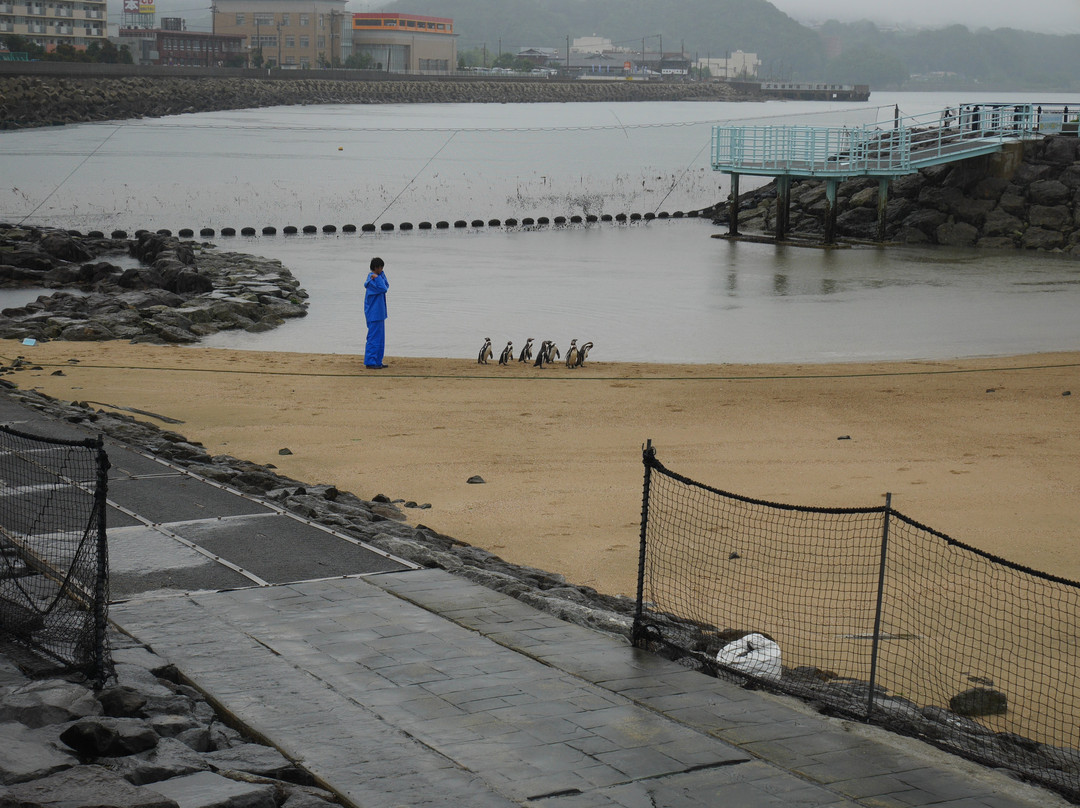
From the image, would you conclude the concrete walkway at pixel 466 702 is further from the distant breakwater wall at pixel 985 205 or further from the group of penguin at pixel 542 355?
the distant breakwater wall at pixel 985 205

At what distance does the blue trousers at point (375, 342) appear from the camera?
16.7 m

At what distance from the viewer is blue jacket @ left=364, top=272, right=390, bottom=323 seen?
53.6 feet

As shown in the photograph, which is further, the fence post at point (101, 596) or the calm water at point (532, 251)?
the calm water at point (532, 251)

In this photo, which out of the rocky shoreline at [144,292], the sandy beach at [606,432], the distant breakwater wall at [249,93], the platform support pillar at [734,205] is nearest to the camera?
the sandy beach at [606,432]

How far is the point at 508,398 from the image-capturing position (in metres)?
14.8

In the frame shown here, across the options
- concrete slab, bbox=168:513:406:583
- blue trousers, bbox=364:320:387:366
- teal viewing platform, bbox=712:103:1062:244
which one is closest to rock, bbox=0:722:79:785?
concrete slab, bbox=168:513:406:583

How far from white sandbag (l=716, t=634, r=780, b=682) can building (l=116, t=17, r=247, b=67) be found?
11782 centimetres

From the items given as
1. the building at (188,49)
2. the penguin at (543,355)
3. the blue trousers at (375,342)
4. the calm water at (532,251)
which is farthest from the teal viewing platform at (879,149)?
the building at (188,49)

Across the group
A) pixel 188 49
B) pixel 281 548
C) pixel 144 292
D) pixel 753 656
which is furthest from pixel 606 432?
pixel 188 49

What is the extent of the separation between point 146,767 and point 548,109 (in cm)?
10634

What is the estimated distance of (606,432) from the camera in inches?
508

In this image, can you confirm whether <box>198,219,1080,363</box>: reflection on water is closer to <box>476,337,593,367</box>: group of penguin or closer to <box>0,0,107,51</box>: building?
<box>476,337,593,367</box>: group of penguin

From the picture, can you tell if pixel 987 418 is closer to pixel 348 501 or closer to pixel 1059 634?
pixel 1059 634

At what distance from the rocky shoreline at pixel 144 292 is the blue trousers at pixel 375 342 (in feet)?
15.5
